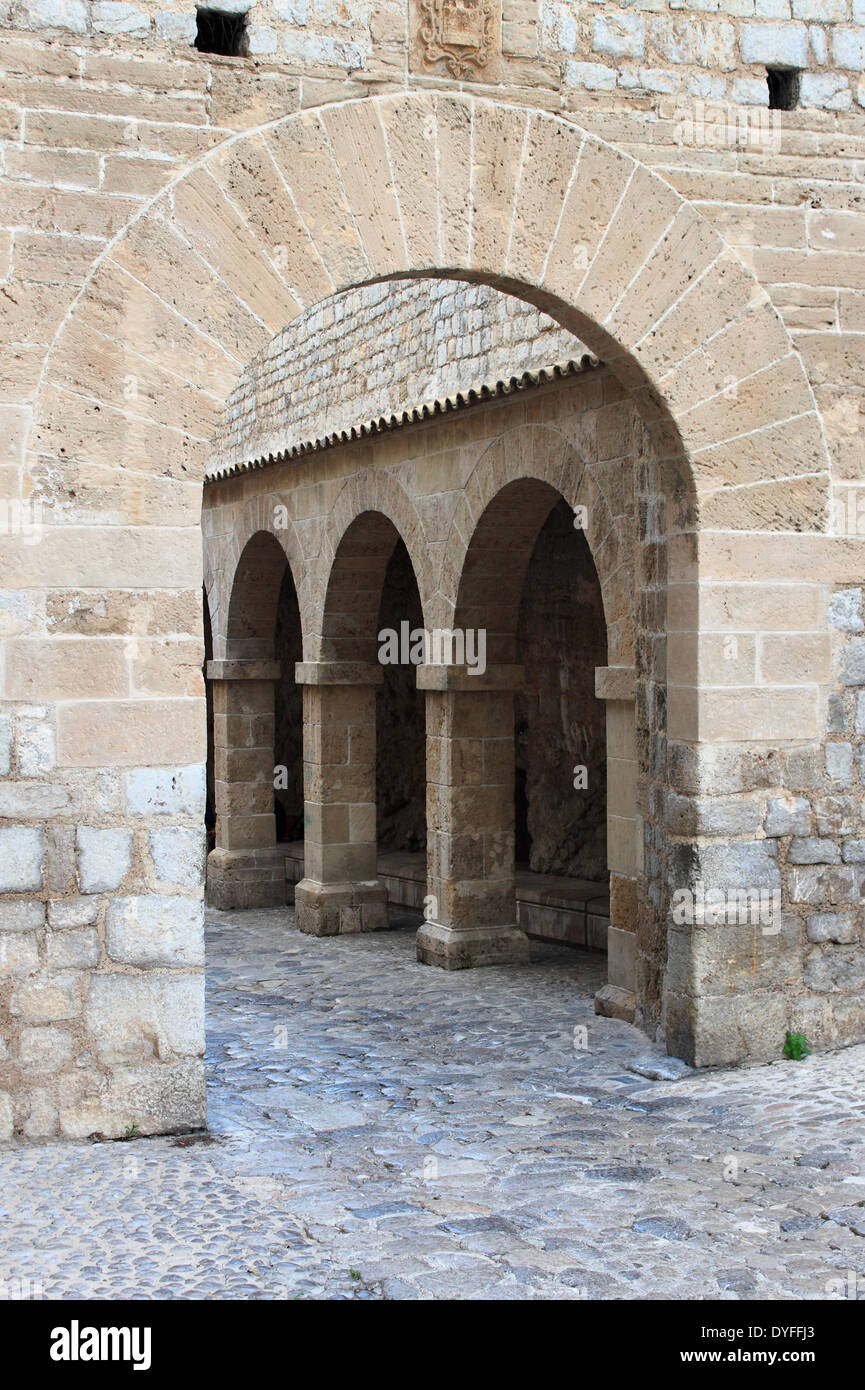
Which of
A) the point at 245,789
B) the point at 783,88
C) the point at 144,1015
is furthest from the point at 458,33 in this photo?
the point at 245,789

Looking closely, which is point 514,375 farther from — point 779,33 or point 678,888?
point 678,888

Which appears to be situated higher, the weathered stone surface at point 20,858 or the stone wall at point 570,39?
the stone wall at point 570,39

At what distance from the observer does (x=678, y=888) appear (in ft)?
19.1

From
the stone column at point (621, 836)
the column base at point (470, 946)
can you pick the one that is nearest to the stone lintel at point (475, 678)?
the column base at point (470, 946)

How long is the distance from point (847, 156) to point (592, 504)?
7.17ft

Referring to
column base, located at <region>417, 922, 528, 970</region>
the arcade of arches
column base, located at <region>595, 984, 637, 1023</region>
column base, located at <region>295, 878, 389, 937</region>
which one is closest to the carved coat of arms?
the arcade of arches

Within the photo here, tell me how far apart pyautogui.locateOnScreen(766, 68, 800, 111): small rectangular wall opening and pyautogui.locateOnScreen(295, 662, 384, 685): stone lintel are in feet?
18.2

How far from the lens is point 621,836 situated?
7.19m

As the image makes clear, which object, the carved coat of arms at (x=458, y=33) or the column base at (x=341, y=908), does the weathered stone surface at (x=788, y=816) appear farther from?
the column base at (x=341, y=908)

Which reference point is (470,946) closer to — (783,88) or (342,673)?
(342,673)

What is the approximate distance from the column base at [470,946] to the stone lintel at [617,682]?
242 centimetres

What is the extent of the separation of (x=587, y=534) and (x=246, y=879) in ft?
18.5

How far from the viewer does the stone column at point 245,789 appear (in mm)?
12328

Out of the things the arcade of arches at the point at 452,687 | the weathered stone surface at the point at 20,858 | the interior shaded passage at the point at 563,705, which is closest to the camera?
the weathered stone surface at the point at 20,858
